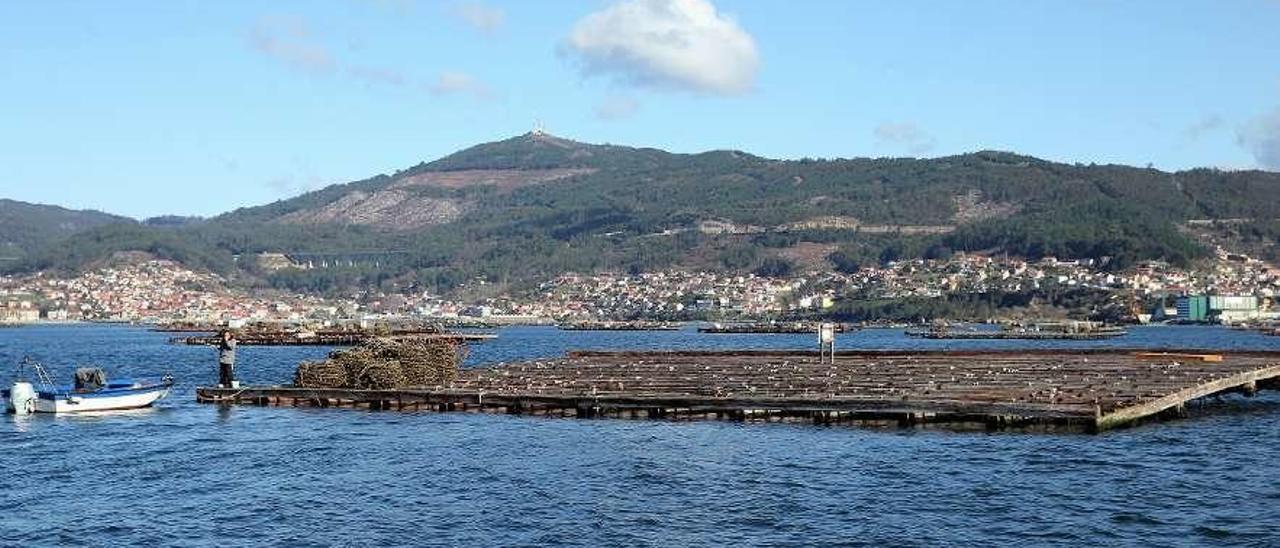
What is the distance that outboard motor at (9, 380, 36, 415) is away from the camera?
2098 inches

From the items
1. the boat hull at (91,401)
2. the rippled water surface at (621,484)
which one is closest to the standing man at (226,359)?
the boat hull at (91,401)

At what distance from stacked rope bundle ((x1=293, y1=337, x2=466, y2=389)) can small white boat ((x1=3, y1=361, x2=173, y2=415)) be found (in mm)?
5820

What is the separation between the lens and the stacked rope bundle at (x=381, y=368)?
5741 centimetres

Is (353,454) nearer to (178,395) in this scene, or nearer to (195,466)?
(195,466)

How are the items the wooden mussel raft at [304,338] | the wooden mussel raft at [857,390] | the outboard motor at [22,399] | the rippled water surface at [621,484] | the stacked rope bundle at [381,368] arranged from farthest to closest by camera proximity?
the wooden mussel raft at [304,338], the stacked rope bundle at [381,368], the outboard motor at [22,399], the wooden mussel raft at [857,390], the rippled water surface at [621,484]

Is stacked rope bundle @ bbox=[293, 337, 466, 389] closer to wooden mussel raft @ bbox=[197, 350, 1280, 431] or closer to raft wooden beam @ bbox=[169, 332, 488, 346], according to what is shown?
wooden mussel raft @ bbox=[197, 350, 1280, 431]

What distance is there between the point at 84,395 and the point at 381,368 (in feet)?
34.0

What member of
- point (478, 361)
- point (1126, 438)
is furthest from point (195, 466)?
point (478, 361)

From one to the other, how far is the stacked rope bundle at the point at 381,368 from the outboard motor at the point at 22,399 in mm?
9629

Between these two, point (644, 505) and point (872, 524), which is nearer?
point (872, 524)

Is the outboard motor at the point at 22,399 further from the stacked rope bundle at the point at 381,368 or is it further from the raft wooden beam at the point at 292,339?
the raft wooden beam at the point at 292,339

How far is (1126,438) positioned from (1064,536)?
47.2 feet

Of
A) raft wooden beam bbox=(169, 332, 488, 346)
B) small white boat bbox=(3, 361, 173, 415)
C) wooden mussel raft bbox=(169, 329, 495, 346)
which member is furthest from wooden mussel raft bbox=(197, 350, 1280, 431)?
raft wooden beam bbox=(169, 332, 488, 346)

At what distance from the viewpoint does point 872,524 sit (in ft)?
101
